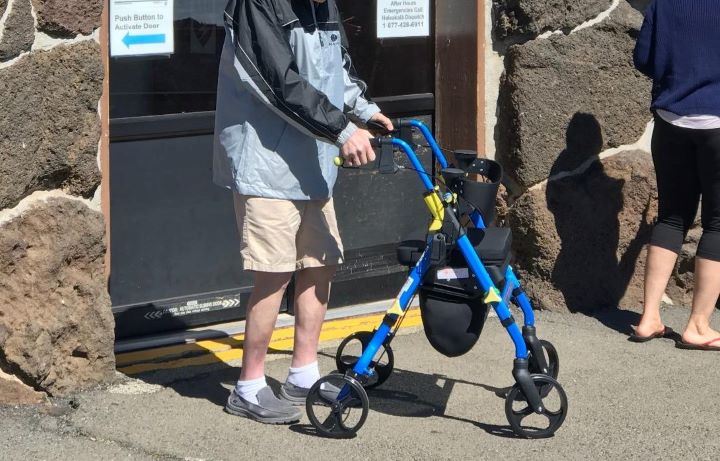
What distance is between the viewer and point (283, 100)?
13.3 feet

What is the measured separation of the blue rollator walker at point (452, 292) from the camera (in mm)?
4219

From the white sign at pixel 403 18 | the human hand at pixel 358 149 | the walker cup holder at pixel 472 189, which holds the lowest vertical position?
the walker cup holder at pixel 472 189

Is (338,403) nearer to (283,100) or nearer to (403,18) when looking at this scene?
(283,100)

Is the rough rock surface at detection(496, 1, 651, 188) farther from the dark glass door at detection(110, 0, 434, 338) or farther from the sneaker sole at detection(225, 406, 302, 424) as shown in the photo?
the sneaker sole at detection(225, 406, 302, 424)

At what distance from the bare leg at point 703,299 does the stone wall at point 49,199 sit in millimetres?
2495

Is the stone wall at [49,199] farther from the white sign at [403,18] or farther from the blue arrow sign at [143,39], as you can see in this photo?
the white sign at [403,18]

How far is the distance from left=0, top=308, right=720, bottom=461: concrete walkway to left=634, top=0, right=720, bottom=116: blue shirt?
1071mm

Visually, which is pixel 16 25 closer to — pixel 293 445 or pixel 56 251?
pixel 56 251

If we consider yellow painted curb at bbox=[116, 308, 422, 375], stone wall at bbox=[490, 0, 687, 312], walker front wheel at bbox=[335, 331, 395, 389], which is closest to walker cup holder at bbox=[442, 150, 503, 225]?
walker front wheel at bbox=[335, 331, 395, 389]

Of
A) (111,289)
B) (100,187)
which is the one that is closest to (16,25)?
(100,187)

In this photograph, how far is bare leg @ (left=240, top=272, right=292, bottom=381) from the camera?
4.38 meters

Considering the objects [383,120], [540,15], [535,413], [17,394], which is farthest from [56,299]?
[540,15]

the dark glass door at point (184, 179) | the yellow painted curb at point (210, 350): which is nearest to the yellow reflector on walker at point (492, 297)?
the yellow painted curb at point (210, 350)

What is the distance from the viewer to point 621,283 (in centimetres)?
596
